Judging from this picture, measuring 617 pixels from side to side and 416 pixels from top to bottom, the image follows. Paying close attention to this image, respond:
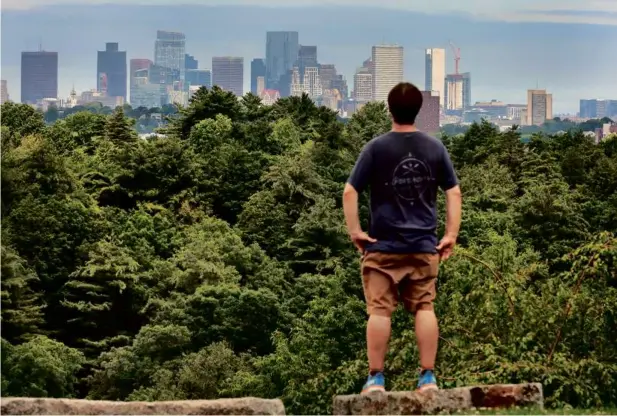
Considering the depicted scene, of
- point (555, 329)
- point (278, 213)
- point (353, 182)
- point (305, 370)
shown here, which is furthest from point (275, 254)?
point (353, 182)

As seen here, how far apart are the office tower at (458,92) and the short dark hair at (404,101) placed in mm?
161844

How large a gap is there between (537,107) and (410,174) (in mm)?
179097

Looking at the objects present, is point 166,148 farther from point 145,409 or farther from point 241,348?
point 145,409

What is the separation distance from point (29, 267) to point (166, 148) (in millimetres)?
20058

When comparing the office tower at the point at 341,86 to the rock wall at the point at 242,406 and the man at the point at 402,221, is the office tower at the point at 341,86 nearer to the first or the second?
the man at the point at 402,221

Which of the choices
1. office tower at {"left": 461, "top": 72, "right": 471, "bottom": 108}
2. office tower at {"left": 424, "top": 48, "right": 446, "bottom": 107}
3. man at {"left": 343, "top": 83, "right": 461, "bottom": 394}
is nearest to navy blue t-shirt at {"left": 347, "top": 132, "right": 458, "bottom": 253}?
man at {"left": 343, "top": 83, "right": 461, "bottom": 394}

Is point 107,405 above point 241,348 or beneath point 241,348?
above

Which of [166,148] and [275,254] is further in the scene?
[166,148]

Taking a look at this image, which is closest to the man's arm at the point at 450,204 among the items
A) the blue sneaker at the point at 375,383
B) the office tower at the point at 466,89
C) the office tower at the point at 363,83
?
the blue sneaker at the point at 375,383

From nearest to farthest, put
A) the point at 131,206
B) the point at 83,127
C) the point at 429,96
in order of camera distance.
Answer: the point at 131,206
the point at 83,127
the point at 429,96

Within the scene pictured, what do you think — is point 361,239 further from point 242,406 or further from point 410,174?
point 242,406

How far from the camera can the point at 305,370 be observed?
3025 cm

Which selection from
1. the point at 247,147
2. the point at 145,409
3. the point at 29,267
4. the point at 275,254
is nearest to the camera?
the point at 145,409

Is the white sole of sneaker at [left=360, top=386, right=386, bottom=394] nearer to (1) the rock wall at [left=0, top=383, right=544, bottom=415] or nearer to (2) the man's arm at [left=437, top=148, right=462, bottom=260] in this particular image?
(1) the rock wall at [left=0, top=383, right=544, bottom=415]
